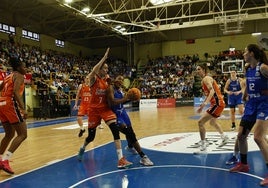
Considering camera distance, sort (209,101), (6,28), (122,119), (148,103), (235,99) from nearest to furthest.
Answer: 1. (122,119)
2. (209,101)
3. (235,99)
4. (6,28)
5. (148,103)

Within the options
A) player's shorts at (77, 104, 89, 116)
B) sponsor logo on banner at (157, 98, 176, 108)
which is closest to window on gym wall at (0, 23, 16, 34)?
sponsor logo on banner at (157, 98, 176, 108)

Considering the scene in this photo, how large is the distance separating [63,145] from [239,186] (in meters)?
5.56

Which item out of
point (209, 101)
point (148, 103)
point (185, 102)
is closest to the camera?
point (209, 101)

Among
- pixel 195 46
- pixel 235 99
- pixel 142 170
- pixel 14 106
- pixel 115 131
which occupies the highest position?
pixel 195 46

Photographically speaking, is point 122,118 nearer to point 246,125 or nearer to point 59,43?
point 246,125

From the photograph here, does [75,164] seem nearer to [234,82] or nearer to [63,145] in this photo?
[63,145]

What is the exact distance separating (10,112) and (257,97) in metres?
4.10

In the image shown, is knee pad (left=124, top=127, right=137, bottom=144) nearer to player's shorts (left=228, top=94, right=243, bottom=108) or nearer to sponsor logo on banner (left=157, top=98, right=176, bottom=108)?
player's shorts (left=228, top=94, right=243, bottom=108)

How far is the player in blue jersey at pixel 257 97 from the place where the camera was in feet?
16.0

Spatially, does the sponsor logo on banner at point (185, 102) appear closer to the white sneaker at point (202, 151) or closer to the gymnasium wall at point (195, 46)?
the gymnasium wall at point (195, 46)

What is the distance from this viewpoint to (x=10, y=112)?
5.86 m

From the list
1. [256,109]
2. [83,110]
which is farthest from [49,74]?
[256,109]

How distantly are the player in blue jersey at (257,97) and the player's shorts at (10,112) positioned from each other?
149 inches

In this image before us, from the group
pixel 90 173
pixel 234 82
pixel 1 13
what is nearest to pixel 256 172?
pixel 90 173
